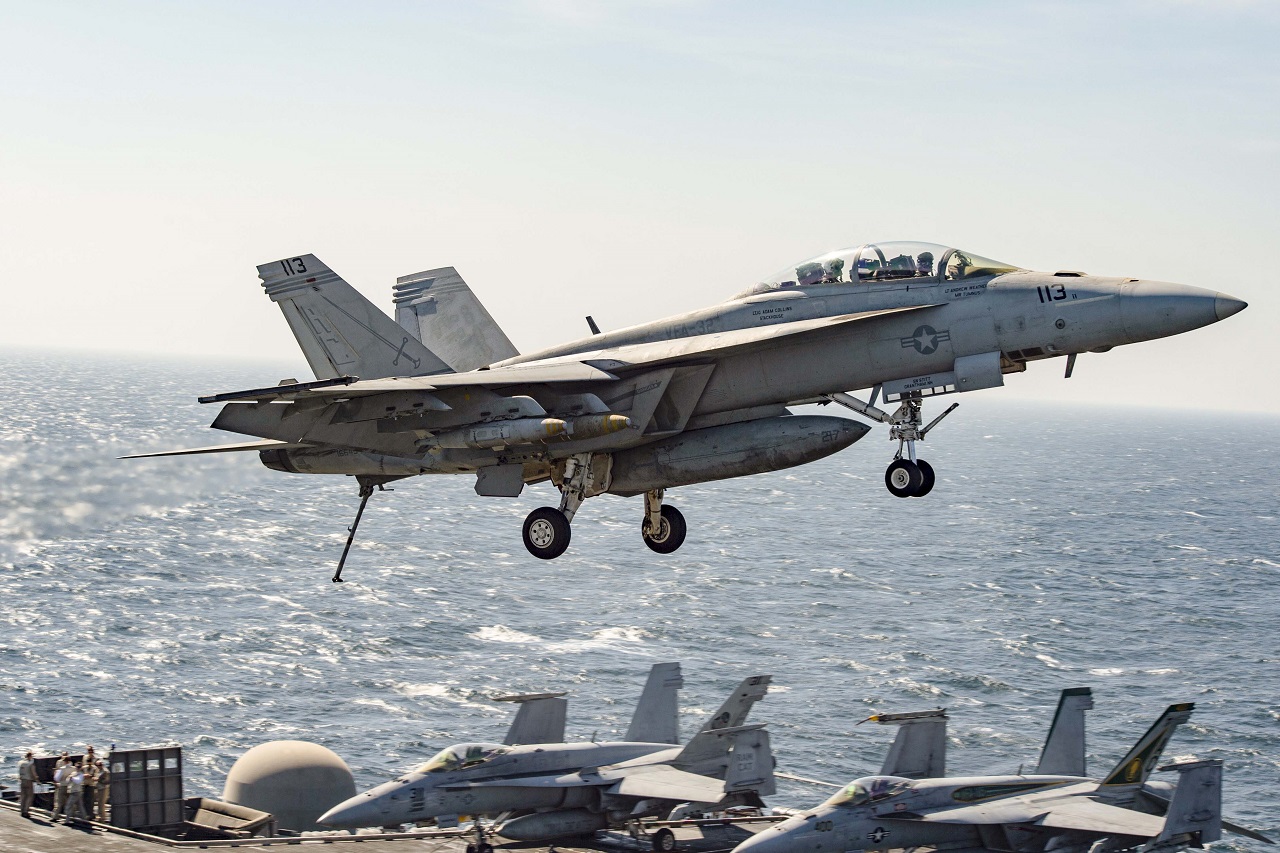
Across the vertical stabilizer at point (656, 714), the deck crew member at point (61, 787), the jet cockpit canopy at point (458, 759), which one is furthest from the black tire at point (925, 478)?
the deck crew member at point (61, 787)

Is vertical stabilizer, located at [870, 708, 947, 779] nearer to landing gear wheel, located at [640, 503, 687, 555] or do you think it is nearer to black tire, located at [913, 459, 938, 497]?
landing gear wheel, located at [640, 503, 687, 555]

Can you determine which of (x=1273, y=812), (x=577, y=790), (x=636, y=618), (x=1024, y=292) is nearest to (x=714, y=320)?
(x=1024, y=292)

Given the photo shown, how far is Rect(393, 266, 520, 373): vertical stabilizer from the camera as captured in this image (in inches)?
1203

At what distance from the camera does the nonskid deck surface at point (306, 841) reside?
36.3 meters

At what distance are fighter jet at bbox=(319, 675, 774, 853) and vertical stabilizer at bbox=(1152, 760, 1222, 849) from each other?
1076 cm

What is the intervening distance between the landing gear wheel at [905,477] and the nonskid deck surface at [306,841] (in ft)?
68.3

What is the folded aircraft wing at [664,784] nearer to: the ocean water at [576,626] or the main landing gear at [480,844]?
the main landing gear at [480,844]

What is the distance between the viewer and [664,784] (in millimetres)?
40750

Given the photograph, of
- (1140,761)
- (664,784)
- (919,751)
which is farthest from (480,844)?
(1140,761)

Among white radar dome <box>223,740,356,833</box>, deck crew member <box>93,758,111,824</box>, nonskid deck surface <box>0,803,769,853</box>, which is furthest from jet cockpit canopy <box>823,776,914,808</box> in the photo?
deck crew member <box>93,758,111,824</box>

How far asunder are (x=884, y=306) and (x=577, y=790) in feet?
73.8

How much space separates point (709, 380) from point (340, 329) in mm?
7364

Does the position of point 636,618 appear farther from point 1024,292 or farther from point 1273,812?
point 1024,292

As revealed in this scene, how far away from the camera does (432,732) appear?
63219 millimetres
